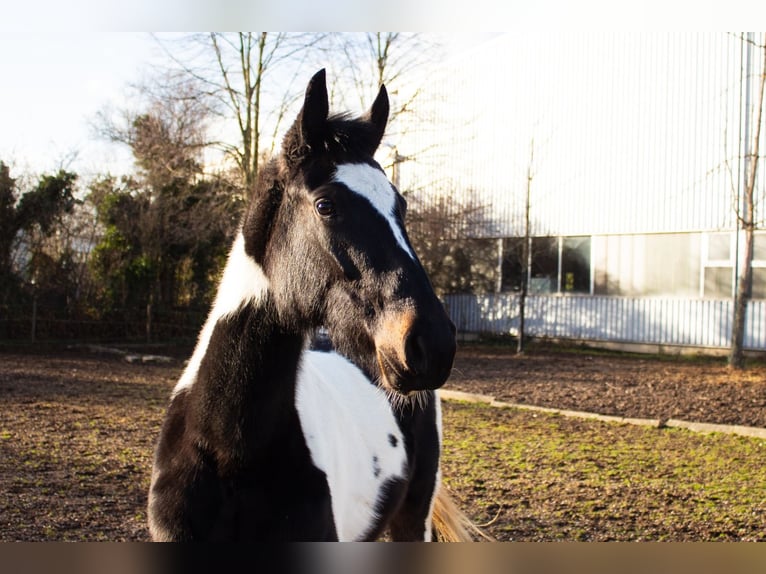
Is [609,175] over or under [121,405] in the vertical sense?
over

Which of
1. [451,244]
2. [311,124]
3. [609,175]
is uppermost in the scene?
[609,175]

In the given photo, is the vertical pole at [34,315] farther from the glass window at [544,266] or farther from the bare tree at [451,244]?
the glass window at [544,266]

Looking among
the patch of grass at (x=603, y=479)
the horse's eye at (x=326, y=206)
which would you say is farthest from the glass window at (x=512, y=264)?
the horse's eye at (x=326, y=206)

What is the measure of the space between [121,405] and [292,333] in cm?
427

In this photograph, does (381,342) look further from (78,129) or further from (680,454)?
(78,129)

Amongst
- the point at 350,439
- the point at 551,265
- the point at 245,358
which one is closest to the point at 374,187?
the point at 245,358

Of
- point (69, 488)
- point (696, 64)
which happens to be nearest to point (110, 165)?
point (69, 488)

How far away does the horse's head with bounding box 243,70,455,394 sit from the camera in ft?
4.45

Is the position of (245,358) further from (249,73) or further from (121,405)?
(249,73)

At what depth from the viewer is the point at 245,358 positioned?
1.53m

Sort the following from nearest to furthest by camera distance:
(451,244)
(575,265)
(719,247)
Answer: (719,247)
(451,244)
(575,265)

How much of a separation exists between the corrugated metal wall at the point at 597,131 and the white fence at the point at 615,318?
1116mm

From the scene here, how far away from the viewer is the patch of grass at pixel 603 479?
10.1 feet

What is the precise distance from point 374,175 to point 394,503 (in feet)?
3.62
